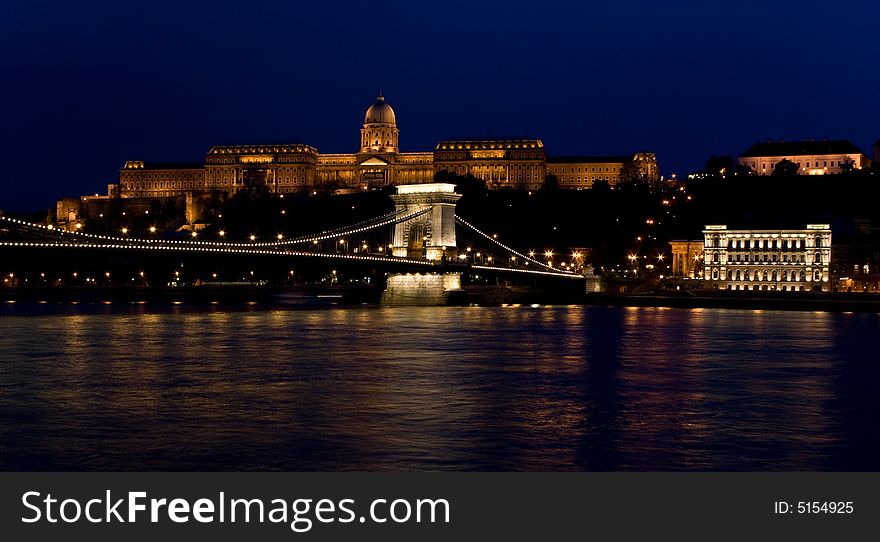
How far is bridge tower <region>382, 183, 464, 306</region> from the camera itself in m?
49.8

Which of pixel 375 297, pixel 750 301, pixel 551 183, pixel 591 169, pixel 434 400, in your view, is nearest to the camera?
pixel 434 400

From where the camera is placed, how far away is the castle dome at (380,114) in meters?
136

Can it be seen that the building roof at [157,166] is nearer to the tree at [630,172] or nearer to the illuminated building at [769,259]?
the tree at [630,172]

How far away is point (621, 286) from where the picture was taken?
63406 millimetres

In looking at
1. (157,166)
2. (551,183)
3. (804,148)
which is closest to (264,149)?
(157,166)

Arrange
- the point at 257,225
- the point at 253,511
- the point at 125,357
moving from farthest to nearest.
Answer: the point at 257,225 < the point at 125,357 < the point at 253,511

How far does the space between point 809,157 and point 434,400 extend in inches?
3923

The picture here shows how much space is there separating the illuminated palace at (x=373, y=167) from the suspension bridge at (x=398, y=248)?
202 feet

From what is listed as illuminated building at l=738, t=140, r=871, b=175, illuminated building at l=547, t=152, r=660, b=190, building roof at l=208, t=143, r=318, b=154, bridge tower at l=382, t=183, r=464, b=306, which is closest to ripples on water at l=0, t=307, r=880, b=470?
bridge tower at l=382, t=183, r=464, b=306

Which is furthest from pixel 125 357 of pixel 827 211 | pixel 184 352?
pixel 827 211

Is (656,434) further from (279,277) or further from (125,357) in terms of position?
(279,277)

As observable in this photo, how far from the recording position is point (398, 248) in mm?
54406

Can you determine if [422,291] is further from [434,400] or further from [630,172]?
[630,172]

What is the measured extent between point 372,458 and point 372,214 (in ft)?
259
